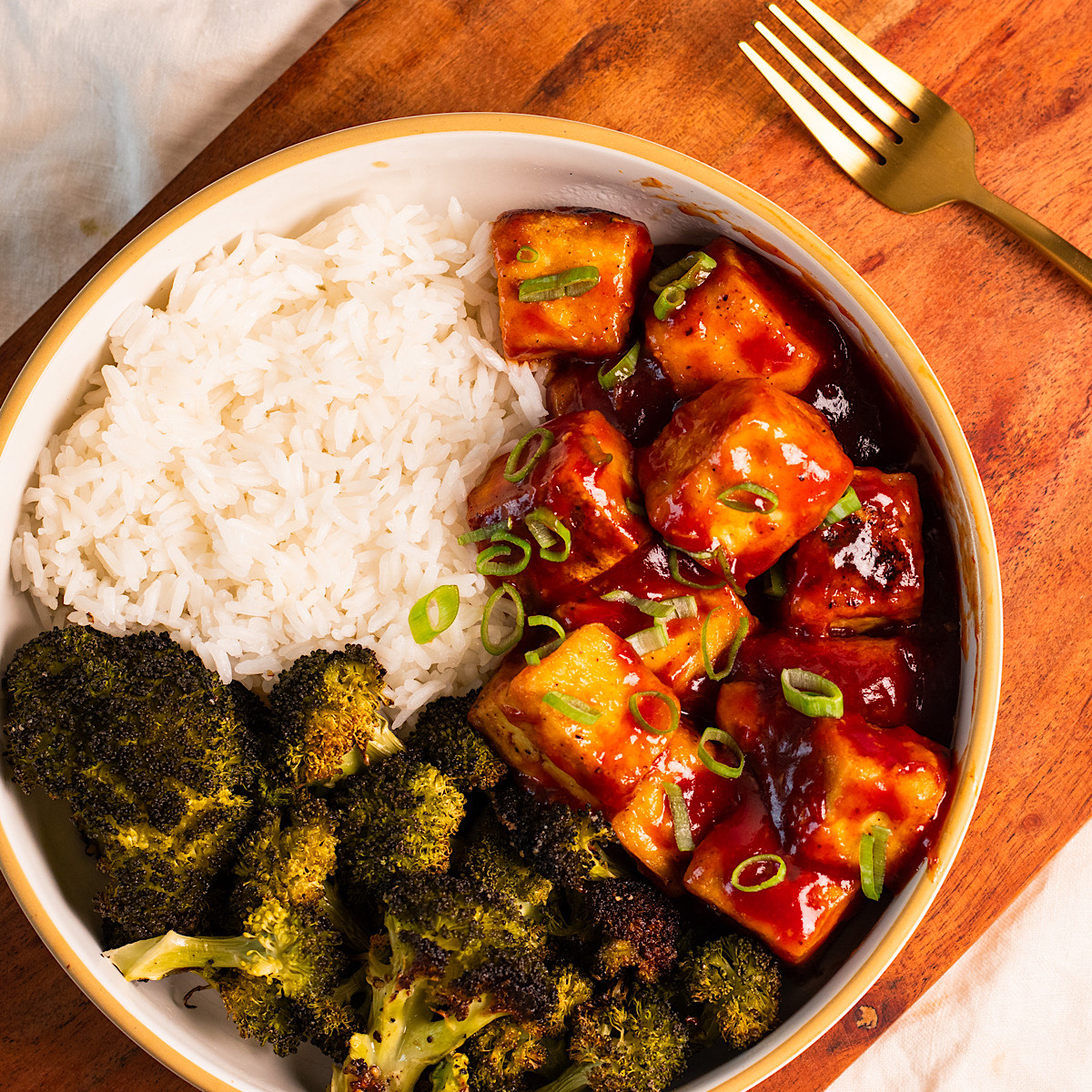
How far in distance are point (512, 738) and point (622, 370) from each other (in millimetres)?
1062

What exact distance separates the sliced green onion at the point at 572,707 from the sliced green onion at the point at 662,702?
93mm

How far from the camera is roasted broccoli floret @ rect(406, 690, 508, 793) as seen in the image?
245 centimetres

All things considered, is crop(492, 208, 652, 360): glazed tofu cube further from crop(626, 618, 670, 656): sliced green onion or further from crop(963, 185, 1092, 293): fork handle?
crop(963, 185, 1092, 293): fork handle

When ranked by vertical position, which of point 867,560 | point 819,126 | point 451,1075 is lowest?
point 451,1075

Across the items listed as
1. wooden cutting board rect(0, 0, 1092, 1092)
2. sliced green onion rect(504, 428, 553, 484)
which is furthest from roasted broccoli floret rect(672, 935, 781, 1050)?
sliced green onion rect(504, 428, 553, 484)

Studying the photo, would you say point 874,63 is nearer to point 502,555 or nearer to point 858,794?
point 502,555

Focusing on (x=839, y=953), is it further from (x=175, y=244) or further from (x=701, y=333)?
(x=175, y=244)

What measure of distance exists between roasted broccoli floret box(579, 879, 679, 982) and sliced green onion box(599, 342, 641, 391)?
1347 millimetres

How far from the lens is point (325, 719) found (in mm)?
2332

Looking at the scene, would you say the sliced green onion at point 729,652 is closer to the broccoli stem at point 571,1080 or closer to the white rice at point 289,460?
the white rice at point 289,460

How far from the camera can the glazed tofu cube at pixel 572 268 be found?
2.51 metres

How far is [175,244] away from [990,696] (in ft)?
7.90

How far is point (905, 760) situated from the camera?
7.40 feet

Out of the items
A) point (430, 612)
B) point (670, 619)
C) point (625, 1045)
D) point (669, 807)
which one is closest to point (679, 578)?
point (670, 619)
